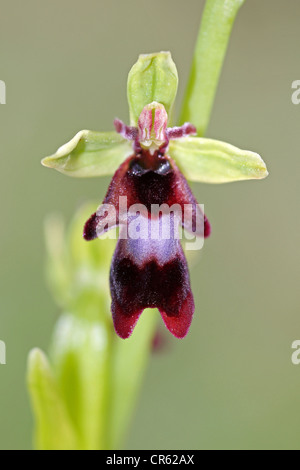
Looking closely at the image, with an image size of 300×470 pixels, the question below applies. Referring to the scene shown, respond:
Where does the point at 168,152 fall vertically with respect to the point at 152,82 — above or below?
below

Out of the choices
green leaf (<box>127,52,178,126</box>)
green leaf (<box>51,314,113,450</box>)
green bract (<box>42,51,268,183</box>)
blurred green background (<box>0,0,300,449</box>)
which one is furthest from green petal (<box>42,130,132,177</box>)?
blurred green background (<box>0,0,300,449</box>)

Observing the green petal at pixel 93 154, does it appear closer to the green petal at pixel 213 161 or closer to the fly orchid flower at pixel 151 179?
the fly orchid flower at pixel 151 179

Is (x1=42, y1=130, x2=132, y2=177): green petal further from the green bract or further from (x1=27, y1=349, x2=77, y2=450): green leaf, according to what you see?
(x1=27, y1=349, x2=77, y2=450): green leaf

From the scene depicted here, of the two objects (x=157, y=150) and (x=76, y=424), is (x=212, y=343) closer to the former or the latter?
(x=76, y=424)

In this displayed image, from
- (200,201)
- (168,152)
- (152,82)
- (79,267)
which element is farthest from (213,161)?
(200,201)

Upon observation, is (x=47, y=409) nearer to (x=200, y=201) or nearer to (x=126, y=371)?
(x=126, y=371)

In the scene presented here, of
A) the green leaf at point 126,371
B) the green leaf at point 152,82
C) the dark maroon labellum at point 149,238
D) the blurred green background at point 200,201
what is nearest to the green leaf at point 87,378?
the green leaf at point 126,371

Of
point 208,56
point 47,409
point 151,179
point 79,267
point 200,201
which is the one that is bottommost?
point 47,409
